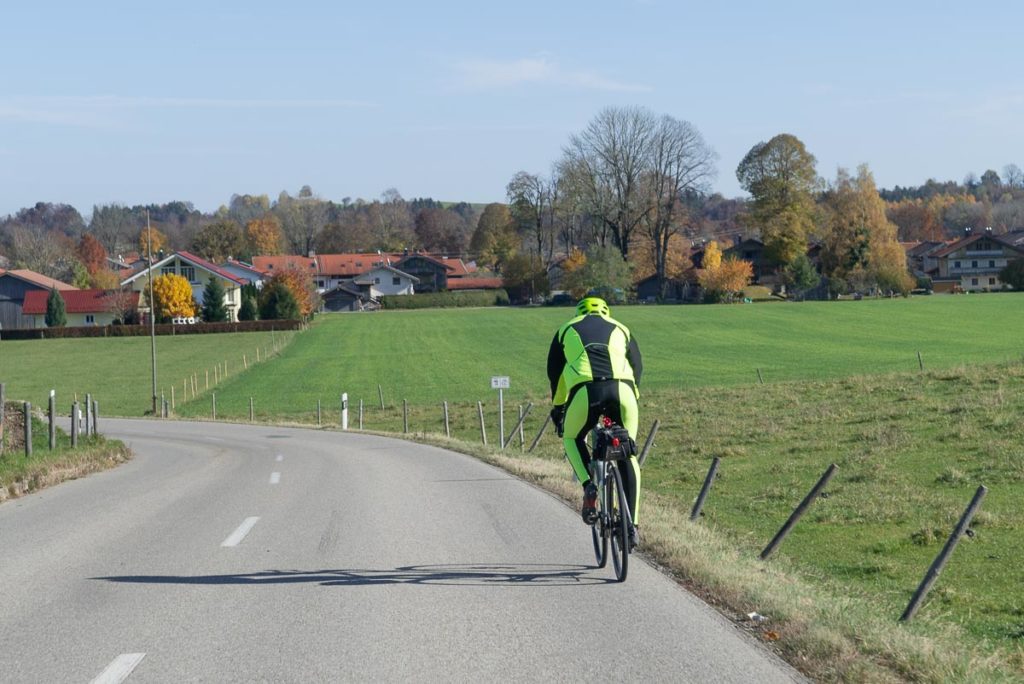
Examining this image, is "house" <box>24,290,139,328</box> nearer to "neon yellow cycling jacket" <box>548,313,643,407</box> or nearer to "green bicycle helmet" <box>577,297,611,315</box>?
"green bicycle helmet" <box>577,297,611,315</box>

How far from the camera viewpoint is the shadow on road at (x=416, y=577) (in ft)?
28.6

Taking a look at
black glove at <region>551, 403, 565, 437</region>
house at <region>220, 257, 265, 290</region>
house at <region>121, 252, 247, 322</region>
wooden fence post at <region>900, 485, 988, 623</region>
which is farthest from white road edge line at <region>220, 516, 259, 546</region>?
house at <region>220, 257, 265, 290</region>

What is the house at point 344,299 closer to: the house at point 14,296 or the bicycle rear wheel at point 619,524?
the house at point 14,296

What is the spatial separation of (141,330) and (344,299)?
54653 millimetres

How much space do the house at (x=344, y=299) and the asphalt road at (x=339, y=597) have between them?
13164 cm

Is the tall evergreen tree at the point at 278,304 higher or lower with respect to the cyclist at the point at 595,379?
lower

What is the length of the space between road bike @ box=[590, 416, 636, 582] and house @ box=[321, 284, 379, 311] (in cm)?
13813

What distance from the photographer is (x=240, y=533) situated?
11797mm

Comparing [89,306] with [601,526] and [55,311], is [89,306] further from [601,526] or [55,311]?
[601,526]

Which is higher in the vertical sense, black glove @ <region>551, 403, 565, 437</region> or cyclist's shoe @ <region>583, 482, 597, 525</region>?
black glove @ <region>551, 403, 565, 437</region>

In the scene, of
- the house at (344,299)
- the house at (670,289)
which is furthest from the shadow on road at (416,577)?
the house at (344,299)

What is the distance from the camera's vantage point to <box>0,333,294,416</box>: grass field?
5947cm

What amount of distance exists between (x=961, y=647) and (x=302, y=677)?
384 centimetres

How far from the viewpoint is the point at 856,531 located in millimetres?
14562
